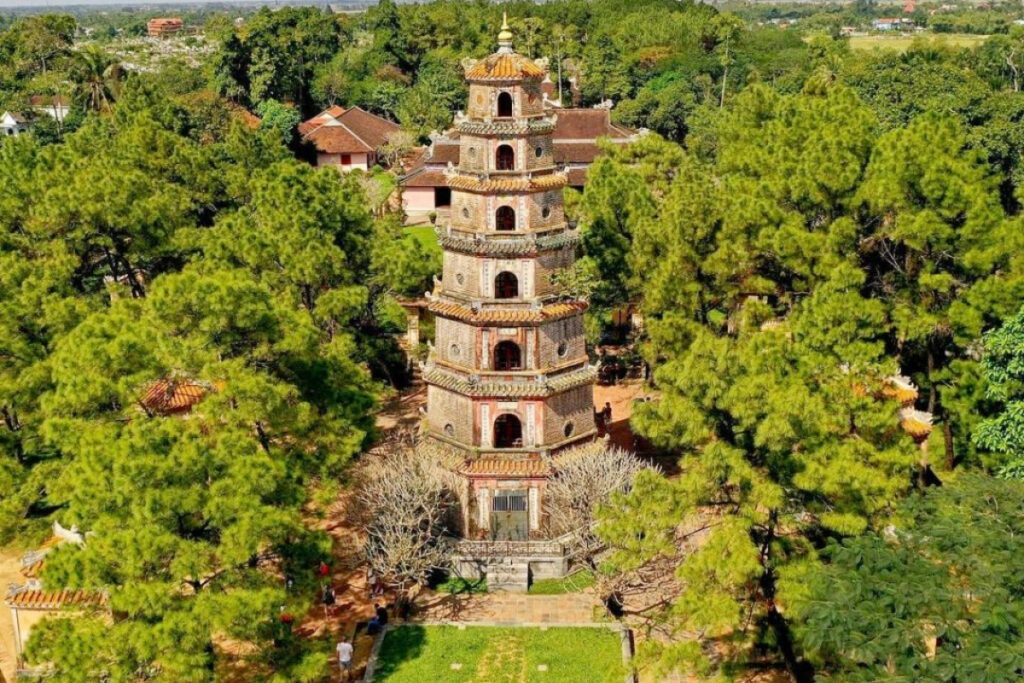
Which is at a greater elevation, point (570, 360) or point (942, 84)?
point (942, 84)

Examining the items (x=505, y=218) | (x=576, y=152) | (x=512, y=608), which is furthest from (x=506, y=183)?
(x=576, y=152)

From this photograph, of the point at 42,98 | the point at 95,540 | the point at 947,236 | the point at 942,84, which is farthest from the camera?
the point at 42,98

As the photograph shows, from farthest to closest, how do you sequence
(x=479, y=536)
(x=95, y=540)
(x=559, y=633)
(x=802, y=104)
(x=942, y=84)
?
(x=942, y=84)
(x=802, y=104)
(x=479, y=536)
(x=559, y=633)
(x=95, y=540)

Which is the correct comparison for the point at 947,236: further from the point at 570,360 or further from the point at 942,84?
the point at 942,84

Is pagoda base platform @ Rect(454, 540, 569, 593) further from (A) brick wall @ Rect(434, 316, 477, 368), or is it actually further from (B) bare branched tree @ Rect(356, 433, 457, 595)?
(A) brick wall @ Rect(434, 316, 477, 368)

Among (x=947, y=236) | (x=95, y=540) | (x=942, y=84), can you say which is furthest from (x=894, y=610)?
(x=942, y=84)

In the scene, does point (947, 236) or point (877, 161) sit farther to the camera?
point (877, 161)

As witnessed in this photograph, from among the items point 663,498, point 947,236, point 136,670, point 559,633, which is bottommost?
point 559,633
